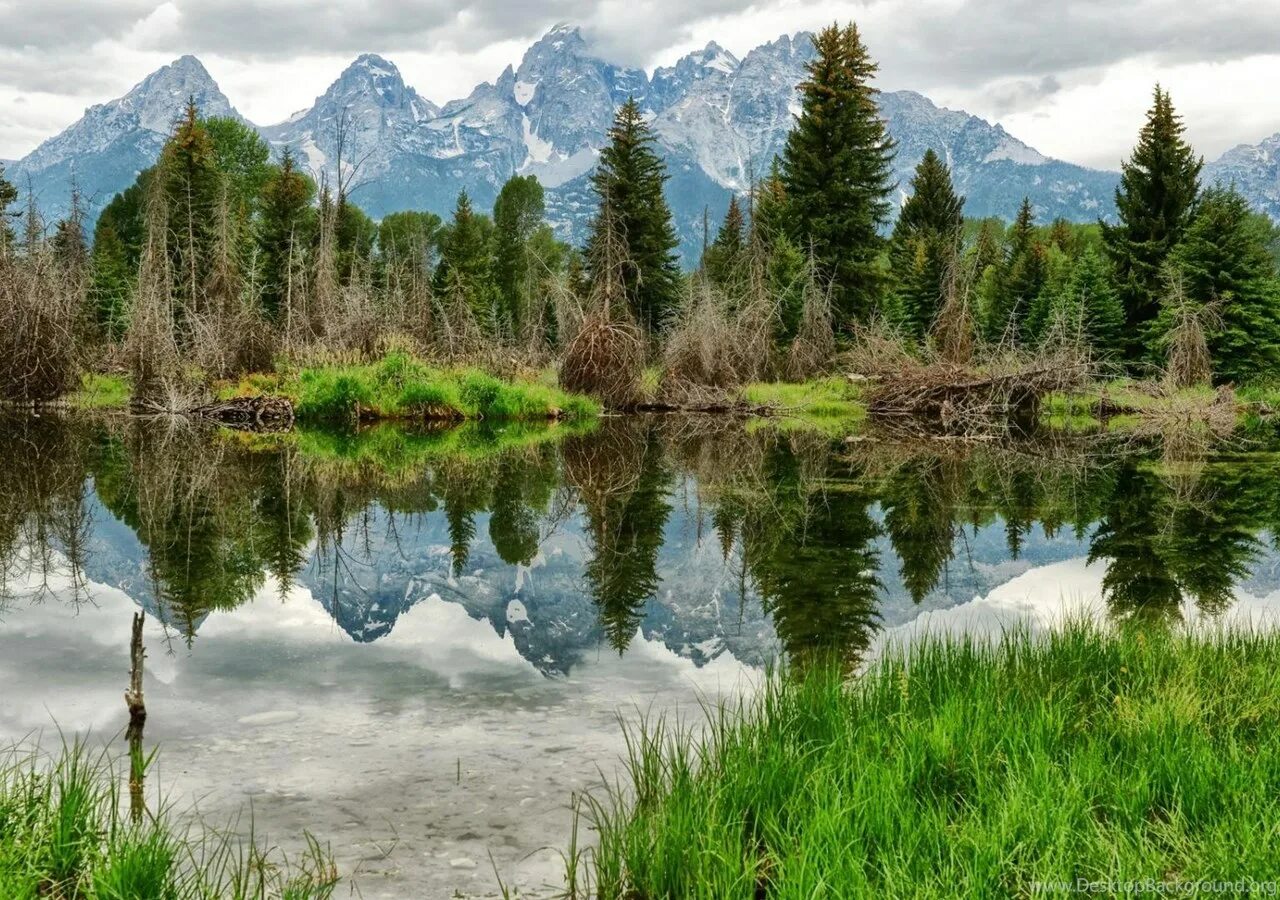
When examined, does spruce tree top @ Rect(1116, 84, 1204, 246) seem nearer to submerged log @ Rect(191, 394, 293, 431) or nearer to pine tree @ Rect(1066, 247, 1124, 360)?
pine tree @ Rect(1066, 247, 1124, 360)

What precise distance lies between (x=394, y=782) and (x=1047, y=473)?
51.7ft

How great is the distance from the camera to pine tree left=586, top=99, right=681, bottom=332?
47.6m

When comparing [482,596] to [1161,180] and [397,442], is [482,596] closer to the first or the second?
[397,442]

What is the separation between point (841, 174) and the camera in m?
45.0

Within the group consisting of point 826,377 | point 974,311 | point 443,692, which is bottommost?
point 443,692

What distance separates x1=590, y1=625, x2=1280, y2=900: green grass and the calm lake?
2.06 feet

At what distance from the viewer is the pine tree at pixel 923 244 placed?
51.3 metres

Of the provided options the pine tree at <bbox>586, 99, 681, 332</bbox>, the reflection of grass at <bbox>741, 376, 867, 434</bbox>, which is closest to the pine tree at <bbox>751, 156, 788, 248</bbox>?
the pine tree at <bbox>586, 99, 681, 332</bbox>

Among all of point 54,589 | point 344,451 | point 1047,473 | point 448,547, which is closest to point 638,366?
point 344,451

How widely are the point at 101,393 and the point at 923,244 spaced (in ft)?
130

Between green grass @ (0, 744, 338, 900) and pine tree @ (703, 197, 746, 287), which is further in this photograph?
pine tree @ (703, 197, 746, 287)

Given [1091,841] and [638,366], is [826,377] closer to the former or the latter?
[638,366]

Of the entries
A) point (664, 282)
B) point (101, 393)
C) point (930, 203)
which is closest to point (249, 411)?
point (101, 393)

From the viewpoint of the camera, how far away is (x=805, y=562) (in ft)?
34.0
